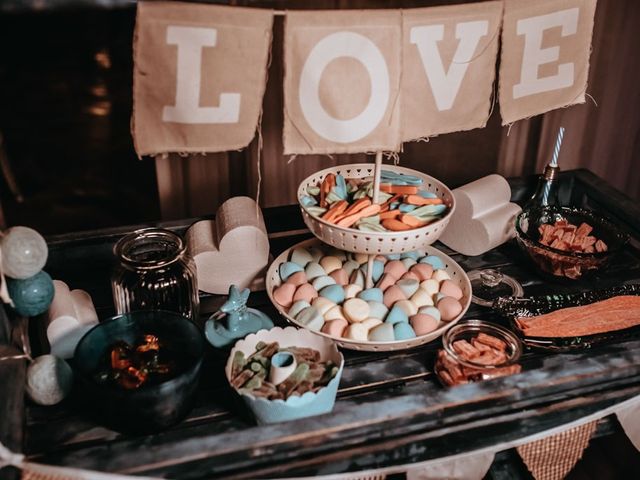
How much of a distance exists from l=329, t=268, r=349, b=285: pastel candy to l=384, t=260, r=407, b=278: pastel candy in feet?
0.30

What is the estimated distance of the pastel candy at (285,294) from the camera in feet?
4.55

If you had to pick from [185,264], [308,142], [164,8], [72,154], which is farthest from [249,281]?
[72,154]

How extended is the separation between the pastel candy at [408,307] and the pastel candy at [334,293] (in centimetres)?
12

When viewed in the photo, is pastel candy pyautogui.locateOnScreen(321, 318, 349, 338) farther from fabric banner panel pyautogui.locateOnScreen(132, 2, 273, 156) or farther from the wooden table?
fabric banner panel pyautogui.locateOnScreen(132, 2, 273, 156)

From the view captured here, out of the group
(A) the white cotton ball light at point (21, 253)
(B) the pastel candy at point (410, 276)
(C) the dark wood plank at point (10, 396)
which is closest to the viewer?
(C) the dark wood plank at point (10, 396)

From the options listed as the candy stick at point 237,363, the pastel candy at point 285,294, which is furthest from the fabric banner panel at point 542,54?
the candy stick at point 237,363

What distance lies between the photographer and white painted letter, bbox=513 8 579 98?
1.27 meters

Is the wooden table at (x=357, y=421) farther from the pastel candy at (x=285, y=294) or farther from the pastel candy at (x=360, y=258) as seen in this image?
the pastel candy at (x=360, y=258)

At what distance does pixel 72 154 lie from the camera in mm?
3424

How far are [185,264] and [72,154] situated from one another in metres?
2.34

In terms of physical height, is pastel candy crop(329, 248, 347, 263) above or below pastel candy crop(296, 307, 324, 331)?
above

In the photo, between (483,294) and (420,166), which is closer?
(483,294)

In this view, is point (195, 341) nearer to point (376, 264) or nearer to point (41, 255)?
point (41, 255)

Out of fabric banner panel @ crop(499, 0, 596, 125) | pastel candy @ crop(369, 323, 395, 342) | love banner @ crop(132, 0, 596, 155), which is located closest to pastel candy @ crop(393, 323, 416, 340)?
pastel candy @ crop(369, 323, 395, 342)
